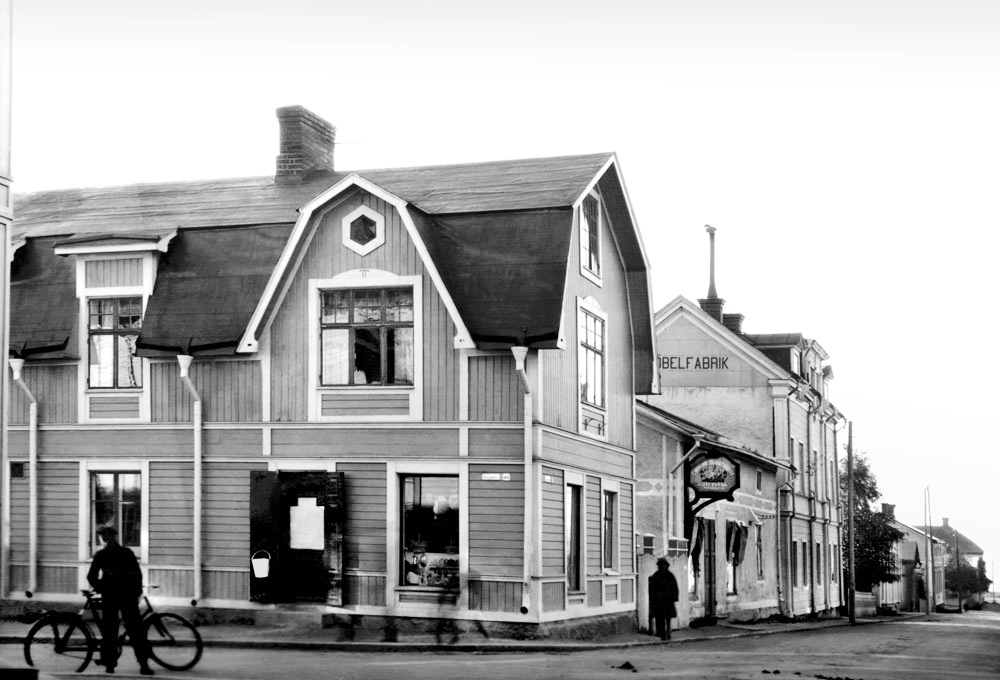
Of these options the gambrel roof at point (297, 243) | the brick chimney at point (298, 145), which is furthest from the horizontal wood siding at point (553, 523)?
the brick chimney at point (298, 145)

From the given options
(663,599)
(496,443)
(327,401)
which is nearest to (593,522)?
(663,599)

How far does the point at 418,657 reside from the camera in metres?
20.2

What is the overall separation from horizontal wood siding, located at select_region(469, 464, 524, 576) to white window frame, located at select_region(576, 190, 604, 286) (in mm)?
4383

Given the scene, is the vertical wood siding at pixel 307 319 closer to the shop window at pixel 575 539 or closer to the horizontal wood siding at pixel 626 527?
the shop window at pixel 575 539

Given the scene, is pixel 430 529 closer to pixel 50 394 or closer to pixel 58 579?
pixel 58 579

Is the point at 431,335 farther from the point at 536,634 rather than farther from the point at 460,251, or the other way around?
the point at 536,634

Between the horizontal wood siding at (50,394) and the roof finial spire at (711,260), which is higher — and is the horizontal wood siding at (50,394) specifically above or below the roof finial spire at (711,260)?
below

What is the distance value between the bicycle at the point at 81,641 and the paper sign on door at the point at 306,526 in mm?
7632

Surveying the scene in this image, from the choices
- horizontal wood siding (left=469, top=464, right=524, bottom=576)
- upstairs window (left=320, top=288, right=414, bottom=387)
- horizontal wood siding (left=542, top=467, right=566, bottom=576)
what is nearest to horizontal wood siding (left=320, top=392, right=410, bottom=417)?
upstairs window (left=320, top=288, right=414, bottom=387)

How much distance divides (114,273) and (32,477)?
3729 mm

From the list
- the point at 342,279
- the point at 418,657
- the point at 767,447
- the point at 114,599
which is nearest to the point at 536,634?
the point at 418,657

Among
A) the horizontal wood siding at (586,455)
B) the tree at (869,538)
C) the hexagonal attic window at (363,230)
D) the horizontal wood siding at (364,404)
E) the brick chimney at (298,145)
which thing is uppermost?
the brick chimney at (298,145)

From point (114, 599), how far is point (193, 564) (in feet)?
28.8

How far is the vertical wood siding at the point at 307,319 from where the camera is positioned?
23.8 meters
